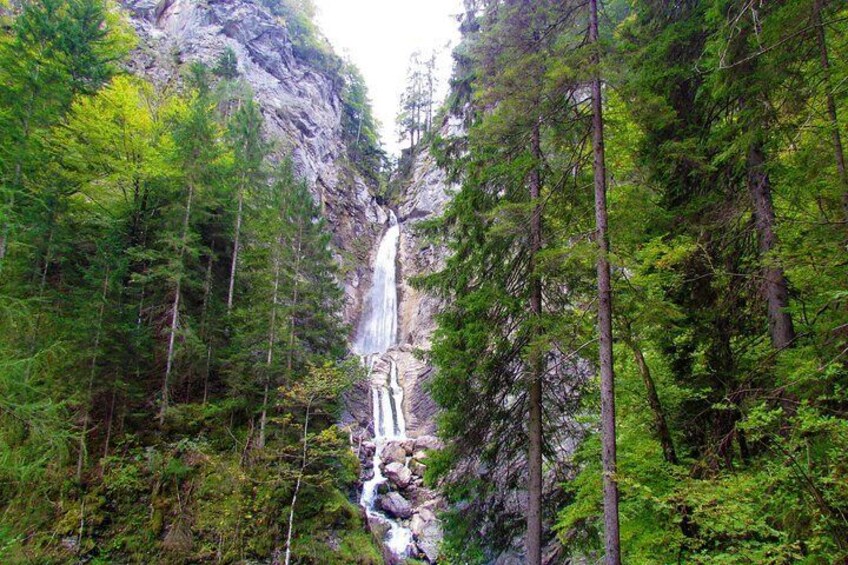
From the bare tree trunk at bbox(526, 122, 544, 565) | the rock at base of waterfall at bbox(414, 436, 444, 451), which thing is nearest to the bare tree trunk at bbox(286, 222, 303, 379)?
the bare tree trunk at bbox(526, 122, 544, 565)

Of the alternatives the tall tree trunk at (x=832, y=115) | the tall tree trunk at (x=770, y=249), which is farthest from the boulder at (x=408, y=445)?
the tall tree trunk at (x=832, y=115)

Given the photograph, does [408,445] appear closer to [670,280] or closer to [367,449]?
[367,449]

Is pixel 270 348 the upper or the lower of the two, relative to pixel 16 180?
lower

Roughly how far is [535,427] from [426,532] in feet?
33.2

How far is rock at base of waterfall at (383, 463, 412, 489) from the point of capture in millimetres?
17578

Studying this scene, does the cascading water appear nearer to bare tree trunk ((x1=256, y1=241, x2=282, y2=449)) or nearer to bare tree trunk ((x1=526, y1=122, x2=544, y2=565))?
bare tree trunk ((x1=256, y1=241, x2=282, y2=449))

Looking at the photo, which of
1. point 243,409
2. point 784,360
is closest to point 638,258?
point 784,360

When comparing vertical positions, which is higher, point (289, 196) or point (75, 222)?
point (289, 196)

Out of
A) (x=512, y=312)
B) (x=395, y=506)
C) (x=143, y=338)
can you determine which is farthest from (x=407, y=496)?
(x=512, y=312)

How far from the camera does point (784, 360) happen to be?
17.5 ft

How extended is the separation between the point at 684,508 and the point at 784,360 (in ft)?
7.31

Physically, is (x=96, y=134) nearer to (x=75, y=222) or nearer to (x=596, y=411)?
(x=75, y=222)

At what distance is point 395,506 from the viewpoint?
16.2 metres

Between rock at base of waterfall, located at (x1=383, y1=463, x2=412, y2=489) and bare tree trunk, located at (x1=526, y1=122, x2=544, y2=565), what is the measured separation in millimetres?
11388
